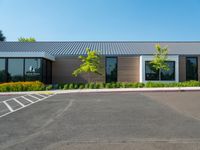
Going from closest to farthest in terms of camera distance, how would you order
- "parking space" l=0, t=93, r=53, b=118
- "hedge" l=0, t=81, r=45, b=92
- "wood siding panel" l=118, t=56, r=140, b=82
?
"parking space" l=0, t=93, r=53, b=118 → "hedge" l=0, t=81, r=45, b=92 → "wood siding panel" l=118, t=56, r=140, b=82

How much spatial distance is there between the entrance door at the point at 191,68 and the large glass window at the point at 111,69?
28.7 ft

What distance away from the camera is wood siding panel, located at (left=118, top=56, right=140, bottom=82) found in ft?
91.4

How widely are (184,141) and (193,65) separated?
2487cm

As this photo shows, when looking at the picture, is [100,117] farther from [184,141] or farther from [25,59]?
[25,59]

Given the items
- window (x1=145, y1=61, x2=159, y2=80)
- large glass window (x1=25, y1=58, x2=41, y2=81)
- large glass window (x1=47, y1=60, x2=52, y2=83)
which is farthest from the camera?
window (x1=145, y1=61, x2=159, y2=80)

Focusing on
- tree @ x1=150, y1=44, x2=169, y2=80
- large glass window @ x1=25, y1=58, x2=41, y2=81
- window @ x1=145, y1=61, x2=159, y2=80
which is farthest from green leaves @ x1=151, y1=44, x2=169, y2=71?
large glass window @ x1=25, y1=58, x2=41, y2=81

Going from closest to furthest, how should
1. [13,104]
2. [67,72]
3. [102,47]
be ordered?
1. [13,104]
2. [67,72]
3. [102,47]

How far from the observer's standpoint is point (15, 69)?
76.5ft

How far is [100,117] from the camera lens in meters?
8.55

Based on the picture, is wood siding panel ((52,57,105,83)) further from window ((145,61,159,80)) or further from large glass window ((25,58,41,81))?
window ((145,61,159,80))

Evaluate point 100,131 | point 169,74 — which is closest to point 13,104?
point 100,131

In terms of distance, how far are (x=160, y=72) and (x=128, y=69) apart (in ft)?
12.2

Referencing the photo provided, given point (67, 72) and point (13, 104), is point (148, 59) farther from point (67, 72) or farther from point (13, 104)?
point (13, 104)

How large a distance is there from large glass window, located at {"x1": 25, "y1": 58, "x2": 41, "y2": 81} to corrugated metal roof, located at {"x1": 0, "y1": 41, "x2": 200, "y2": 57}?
4.80m
